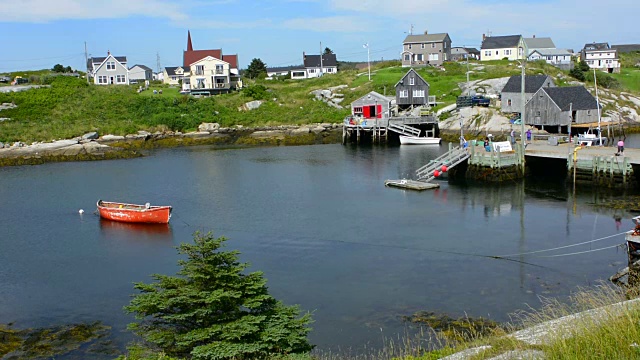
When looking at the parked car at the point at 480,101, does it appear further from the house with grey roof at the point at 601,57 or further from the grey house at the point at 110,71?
the grey house at the point at 110,71

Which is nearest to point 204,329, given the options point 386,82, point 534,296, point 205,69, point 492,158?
point 534,296

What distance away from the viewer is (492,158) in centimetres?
4728

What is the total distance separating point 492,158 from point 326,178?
13286 mm

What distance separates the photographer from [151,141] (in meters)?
80.4

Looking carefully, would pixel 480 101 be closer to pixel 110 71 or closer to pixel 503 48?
pixel 503 48

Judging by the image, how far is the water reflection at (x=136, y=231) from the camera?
117ft

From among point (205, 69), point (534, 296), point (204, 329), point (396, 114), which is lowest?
point (534, 296)

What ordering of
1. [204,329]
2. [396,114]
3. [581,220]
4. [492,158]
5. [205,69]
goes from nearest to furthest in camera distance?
[204,329] → [581,220] → [492,158] → [396,114] → [205,69]

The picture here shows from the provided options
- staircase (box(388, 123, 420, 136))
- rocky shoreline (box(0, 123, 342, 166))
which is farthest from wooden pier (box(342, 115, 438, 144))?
rocky shoreline (box(0, 123, 342, 166))

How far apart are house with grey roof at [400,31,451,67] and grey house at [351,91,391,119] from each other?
33.2 metres

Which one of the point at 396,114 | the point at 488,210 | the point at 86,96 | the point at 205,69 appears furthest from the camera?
the point at 205,69

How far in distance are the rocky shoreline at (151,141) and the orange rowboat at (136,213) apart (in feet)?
99.2

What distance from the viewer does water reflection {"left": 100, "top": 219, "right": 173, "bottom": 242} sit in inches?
1409

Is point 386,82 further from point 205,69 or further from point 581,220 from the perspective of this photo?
point 581,220
